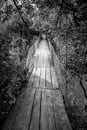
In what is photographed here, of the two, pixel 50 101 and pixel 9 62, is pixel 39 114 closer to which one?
pixel 50 101

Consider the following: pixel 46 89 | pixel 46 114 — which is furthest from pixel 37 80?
pixel 46 114

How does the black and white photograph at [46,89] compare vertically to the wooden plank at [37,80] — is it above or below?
above

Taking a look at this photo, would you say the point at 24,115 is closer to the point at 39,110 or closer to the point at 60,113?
Answer: the point at 39,110

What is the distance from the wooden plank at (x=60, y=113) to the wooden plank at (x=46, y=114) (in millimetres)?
84

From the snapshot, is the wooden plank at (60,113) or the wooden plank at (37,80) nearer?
the wooden plank at (60,113)

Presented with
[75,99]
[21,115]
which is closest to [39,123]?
[21,115]

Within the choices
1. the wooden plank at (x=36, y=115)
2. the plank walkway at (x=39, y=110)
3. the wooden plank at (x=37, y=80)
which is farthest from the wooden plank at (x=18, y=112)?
the wooden plank at (x=37, y=80)

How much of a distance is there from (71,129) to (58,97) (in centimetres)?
80

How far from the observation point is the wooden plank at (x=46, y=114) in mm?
1528

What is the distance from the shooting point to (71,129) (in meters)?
1.45

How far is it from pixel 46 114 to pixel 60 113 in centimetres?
23

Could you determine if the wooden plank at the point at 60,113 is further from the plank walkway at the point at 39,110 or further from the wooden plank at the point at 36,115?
the wooden plank at the point at 36,115

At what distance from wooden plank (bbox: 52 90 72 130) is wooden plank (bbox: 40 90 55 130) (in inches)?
3.3

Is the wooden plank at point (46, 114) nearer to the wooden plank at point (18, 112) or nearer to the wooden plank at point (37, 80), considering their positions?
the wooden plank at point (18, 112)
